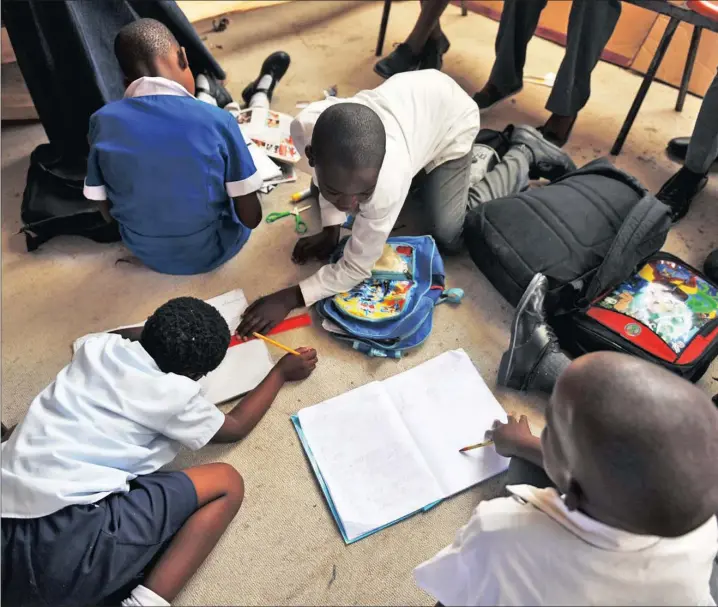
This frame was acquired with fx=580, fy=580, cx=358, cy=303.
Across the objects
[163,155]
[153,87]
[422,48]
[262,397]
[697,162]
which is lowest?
Answer: [262,397]

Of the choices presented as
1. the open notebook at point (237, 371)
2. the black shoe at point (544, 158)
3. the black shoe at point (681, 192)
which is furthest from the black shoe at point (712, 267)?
the open notebook at point (237, 371)

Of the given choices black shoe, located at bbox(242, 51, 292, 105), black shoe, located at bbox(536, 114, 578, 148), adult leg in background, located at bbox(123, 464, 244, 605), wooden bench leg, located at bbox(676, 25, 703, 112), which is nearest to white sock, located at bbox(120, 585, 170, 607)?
adult leg in background, located at bbox(123, 464, 244, 605)

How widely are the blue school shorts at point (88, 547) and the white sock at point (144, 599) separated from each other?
3 cm

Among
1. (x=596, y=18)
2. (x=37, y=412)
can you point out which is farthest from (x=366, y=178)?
(x=596, y=18)

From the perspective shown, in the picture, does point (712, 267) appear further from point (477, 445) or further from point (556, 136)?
point (477, 445)

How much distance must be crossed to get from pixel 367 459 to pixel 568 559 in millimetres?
585

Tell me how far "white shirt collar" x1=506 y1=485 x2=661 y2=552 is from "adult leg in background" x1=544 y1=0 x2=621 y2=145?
61.8 inches

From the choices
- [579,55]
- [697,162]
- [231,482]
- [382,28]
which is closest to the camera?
[231,482]

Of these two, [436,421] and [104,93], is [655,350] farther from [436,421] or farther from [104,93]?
[104,93]

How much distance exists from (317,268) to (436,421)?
582 mm

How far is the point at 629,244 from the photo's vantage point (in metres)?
1.44

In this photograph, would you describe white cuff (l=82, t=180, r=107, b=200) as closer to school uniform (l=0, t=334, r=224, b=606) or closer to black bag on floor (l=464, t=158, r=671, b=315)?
school uniform (l=0, t=334, r=224, b=606)

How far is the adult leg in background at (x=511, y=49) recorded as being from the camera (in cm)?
196

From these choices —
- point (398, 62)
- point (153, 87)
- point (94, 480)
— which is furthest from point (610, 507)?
point (398, 62)
